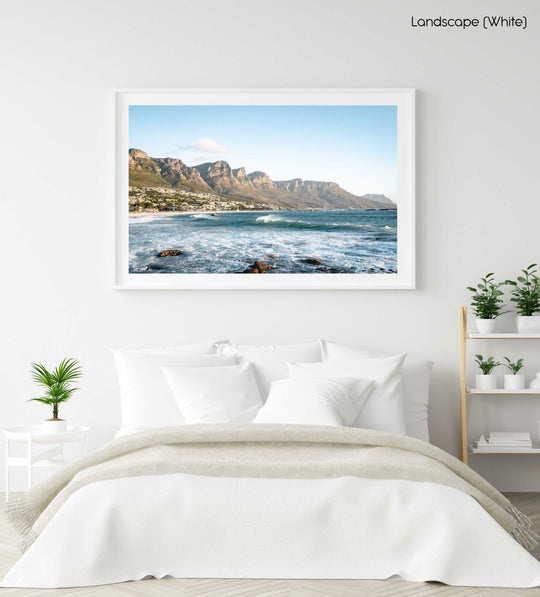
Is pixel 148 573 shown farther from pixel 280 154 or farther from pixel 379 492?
pixel 280 154

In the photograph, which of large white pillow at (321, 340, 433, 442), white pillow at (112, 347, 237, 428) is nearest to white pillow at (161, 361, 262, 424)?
white pillow at (112, 347, 237, 428)

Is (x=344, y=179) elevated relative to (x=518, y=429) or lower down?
elevated

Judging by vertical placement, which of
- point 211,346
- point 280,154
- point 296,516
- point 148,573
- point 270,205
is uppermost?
point 280,154

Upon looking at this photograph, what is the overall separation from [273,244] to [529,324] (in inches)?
63.8

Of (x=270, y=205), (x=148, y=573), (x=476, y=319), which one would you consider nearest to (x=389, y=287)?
(x=476, y=319)

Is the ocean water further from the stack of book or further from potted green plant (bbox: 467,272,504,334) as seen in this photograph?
the stack of book

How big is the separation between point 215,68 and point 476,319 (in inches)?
87.9

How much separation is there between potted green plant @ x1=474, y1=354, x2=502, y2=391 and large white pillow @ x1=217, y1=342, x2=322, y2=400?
3.16 feet

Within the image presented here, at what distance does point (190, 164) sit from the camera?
5.16 metres

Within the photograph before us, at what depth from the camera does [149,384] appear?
4.57 meters

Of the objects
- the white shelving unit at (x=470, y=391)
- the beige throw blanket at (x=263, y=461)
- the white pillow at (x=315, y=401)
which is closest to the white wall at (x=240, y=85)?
the white shelving unit at (x=470, y=391)

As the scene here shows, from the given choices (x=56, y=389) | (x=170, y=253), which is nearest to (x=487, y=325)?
(x=170, y=253)

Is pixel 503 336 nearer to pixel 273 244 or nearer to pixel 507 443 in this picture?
pixel 507 443

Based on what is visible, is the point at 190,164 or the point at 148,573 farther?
the point at 190,164
